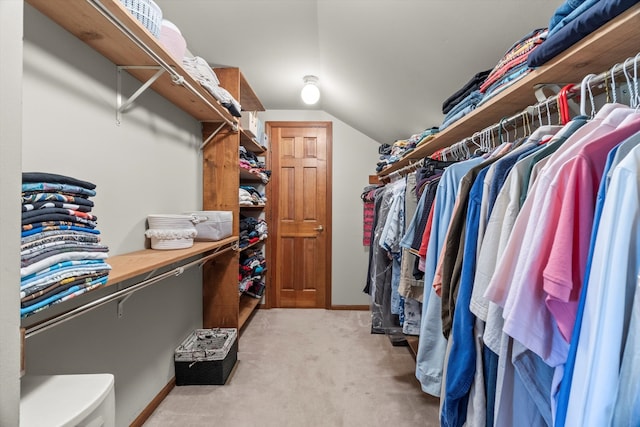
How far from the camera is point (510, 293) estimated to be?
63 centimetres

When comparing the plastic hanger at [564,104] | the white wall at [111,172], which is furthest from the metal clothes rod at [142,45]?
the plastic hanger at [564,104]

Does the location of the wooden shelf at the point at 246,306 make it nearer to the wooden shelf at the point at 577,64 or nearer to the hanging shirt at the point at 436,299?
the hanging shirt at the point at 436,299

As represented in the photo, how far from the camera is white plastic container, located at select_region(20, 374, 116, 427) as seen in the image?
2.12 ft

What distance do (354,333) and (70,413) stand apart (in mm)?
2436

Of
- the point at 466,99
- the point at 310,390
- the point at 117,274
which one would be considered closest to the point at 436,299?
the point at 466,99

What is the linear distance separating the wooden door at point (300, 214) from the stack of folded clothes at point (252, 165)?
0.24 meters

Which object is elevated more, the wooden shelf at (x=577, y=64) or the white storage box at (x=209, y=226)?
the wooden shelf at (x=577, y=64)

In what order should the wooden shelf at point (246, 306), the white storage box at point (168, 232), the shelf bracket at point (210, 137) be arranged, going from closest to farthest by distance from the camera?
the white storage box at point (168, 232)
the shelf bracket at point (210, 137)
the wooden shelf at point (246, 306)

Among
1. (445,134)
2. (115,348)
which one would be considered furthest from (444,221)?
(115,348)

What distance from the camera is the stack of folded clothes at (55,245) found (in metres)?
0.67

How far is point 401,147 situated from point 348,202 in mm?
1111

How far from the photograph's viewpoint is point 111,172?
131 cm

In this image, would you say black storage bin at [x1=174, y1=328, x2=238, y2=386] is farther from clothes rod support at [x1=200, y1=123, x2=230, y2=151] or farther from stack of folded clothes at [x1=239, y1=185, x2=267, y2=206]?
clothes rod support at [x1=200, y1=123, x2=230, y2=151]

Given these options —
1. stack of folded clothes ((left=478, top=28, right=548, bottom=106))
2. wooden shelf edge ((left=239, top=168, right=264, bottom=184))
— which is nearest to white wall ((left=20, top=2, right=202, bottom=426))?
wooden shelf edge ((left=239, top=168, right=264, bottom=184))
